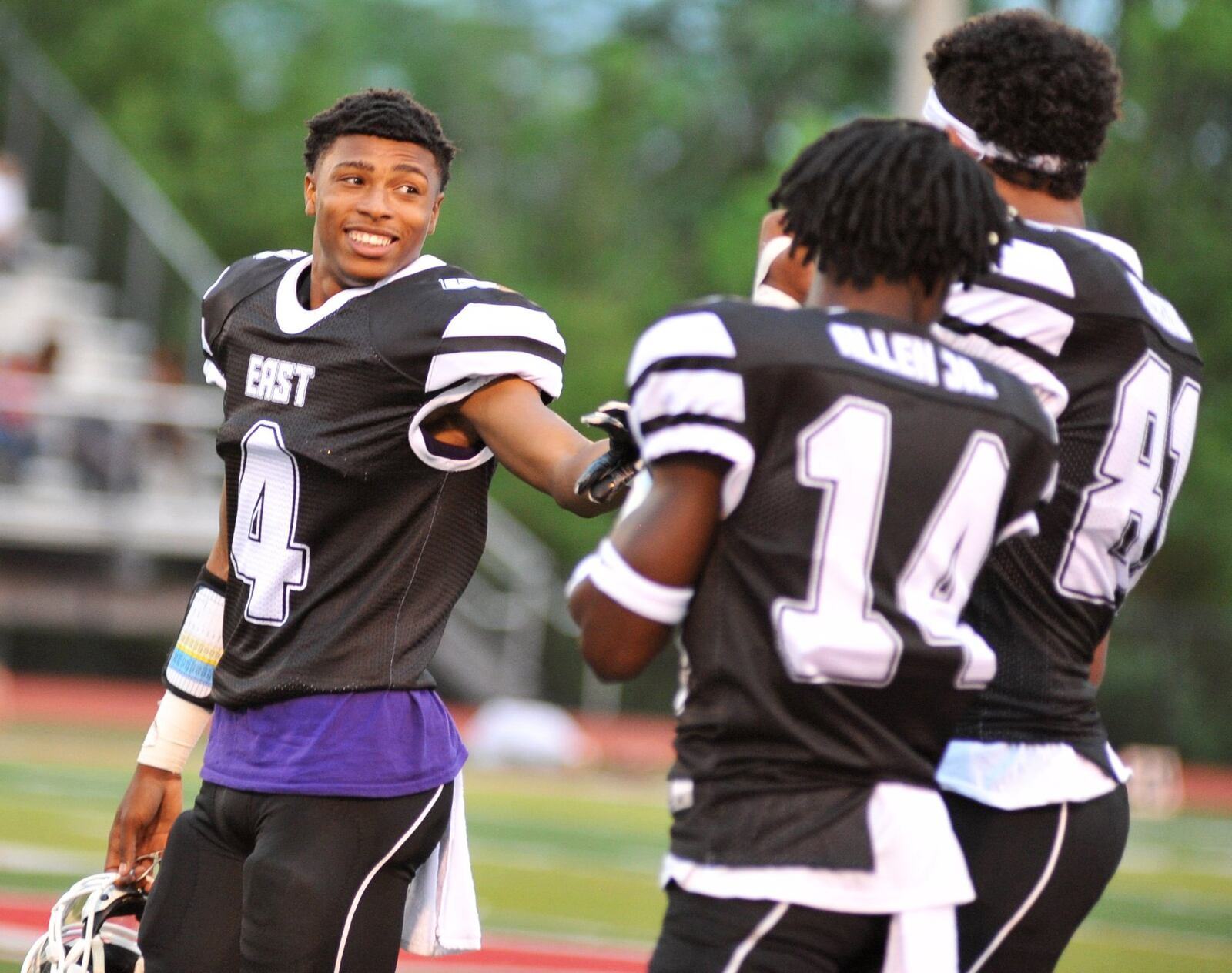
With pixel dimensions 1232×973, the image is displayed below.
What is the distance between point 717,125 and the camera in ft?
106

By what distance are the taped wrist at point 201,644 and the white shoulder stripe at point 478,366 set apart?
2.09 ft

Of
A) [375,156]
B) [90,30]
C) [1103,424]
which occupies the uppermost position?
[90,30]

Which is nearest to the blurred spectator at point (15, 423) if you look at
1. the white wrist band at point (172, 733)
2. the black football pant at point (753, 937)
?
the white wrist band at point (172, 733)

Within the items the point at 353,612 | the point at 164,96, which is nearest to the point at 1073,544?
the point at 353,612

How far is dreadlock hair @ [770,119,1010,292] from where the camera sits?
2645 mm

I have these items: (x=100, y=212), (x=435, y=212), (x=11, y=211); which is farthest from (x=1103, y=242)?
(x=100, y=212)

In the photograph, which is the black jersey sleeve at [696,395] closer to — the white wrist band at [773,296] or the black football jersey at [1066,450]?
the white wrist band at [773,296]

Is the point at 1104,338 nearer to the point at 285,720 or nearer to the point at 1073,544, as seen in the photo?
the point at 1073,544

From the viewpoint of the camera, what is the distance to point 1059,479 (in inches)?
122

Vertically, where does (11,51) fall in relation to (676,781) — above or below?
above

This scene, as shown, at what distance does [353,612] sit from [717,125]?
29532 millimetres

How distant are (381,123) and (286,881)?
4.40 feet

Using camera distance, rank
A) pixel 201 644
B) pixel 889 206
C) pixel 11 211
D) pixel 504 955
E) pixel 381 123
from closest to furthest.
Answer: pixel 889 206, pixel 381 123, pixel 201 644, pixel 504 955, pixel 11 211

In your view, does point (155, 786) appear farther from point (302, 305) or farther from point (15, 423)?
point (15, 423)
